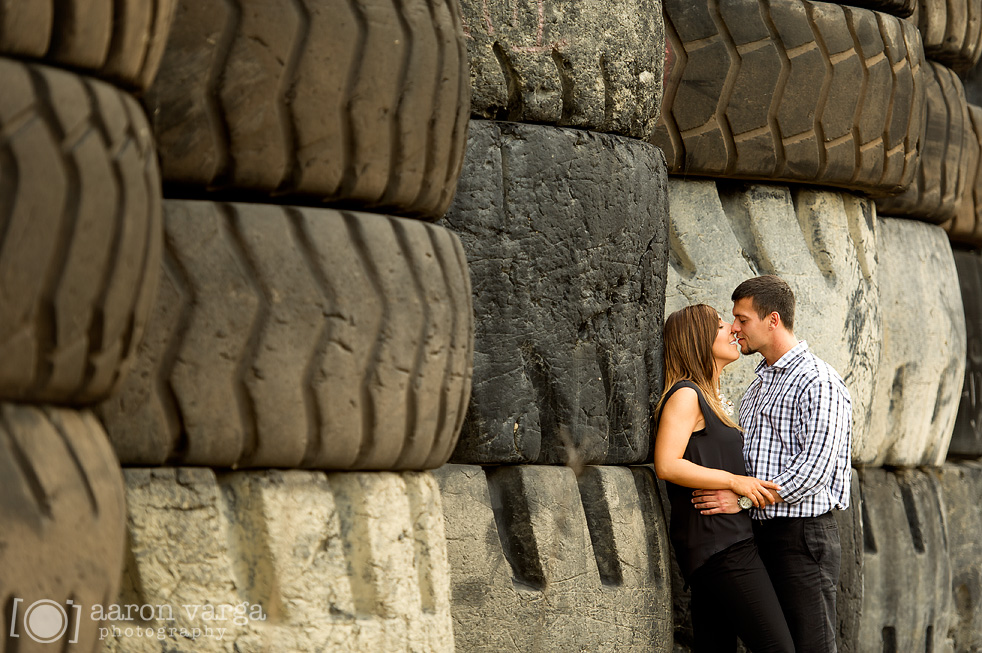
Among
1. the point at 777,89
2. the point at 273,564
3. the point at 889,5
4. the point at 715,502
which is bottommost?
the point at 273,564

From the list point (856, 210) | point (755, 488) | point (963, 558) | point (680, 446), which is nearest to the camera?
point (680, 446)

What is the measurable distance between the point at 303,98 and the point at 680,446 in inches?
57.8

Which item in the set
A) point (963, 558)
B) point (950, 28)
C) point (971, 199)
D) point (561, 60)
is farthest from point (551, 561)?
point (971, 199)

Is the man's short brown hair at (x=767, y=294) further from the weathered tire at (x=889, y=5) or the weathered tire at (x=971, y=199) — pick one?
the weathered tire at (x=971, y=199)

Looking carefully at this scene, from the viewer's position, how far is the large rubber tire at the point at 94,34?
1185 millimetres

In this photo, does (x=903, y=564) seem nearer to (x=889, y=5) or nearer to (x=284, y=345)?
(x=889, y=5)

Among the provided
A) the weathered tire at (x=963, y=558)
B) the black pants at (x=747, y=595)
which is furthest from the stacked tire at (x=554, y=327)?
the weathered tire at (x=963, y=558)

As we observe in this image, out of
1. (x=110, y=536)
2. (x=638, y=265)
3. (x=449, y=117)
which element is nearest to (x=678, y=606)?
(x=638, y=265)

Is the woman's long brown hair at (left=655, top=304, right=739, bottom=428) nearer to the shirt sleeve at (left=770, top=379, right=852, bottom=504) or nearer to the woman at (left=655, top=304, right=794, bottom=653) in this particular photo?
the woman at (left=655, top=304, right=794, bottom=653)

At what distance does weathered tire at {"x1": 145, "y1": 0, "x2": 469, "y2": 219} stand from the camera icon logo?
697mm

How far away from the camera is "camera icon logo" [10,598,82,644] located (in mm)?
1178

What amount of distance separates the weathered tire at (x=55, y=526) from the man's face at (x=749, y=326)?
2.00 meters

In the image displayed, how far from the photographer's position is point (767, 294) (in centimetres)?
300

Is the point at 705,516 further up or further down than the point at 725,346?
further down
